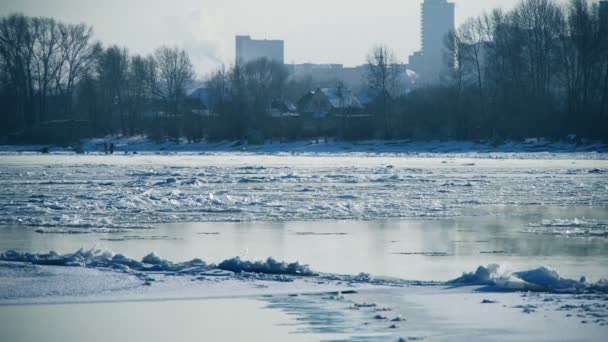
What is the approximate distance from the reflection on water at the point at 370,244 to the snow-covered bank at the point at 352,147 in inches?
1246

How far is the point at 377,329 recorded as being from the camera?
805 centimetres

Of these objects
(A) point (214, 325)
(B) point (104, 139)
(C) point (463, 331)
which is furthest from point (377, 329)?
(B) point (104, 139)

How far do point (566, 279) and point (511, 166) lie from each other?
1102 inches

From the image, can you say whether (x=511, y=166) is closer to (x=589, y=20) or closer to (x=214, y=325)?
(x=589, y=20)

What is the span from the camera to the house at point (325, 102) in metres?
82.5

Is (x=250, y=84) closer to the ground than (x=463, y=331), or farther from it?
farther from it

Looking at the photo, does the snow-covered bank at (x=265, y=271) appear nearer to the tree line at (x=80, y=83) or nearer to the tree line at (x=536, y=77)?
the tree line at (x=536, y=77)

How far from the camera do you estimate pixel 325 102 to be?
84750 mm

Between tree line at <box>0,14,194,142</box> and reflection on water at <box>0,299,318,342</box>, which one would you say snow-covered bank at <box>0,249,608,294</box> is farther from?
tree line at <box>0,14,194,142</box>

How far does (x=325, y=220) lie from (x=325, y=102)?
222 ft

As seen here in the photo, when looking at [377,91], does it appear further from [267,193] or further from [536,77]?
[267,193]

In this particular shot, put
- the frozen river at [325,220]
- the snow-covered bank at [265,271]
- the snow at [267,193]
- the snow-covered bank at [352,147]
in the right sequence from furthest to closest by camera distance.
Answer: the snow-covered bank at [352,147] → the snow at [267,193] → the frozen river at [325,220] → the snow-covered bank at [265,271]

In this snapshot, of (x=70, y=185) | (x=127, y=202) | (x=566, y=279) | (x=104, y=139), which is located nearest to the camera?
(x=566, y=279)

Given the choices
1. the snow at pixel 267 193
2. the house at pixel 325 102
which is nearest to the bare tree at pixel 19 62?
the house at pixel 325 102
